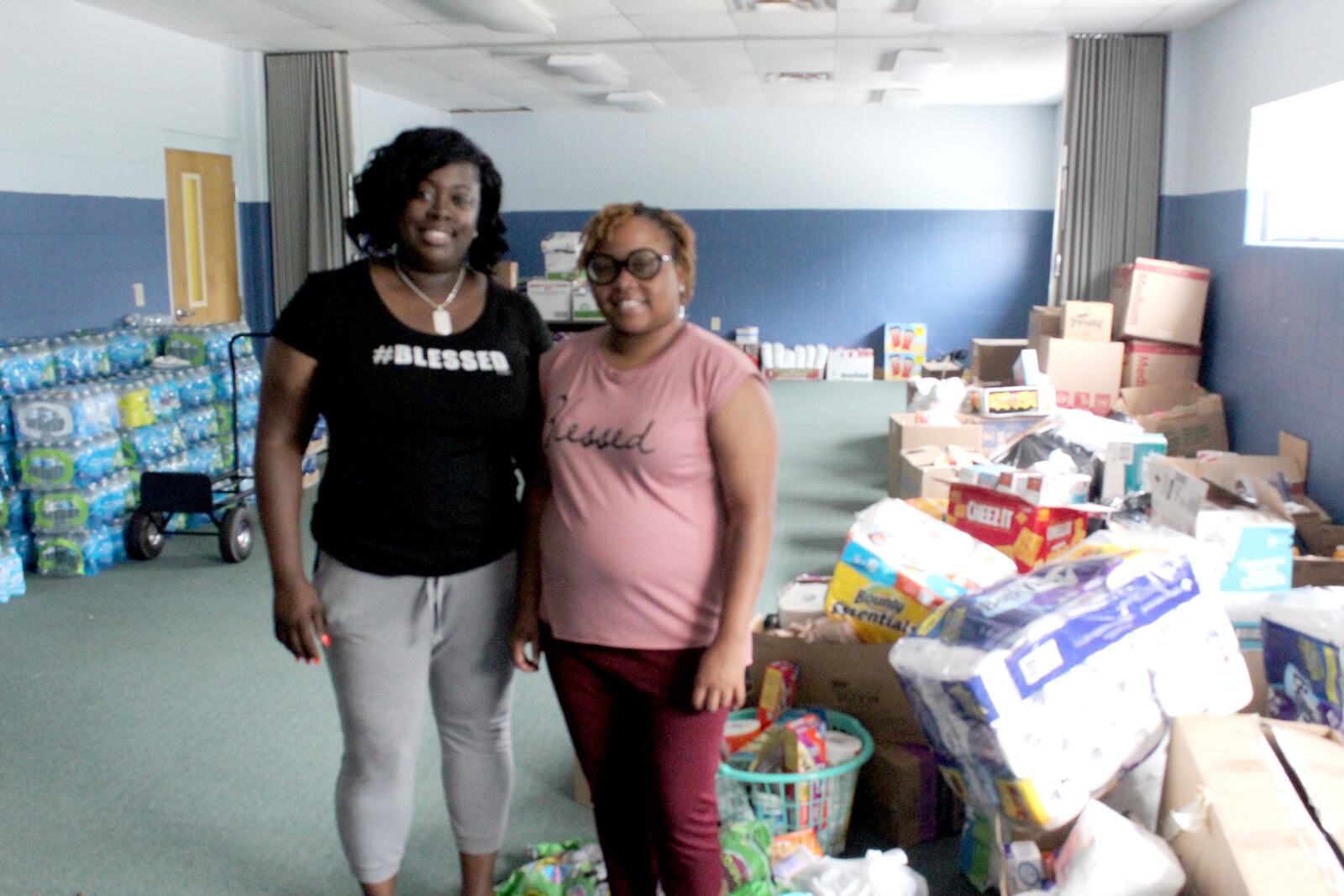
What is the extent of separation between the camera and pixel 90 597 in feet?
14.3

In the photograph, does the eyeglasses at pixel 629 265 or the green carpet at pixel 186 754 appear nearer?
the eyeglasses at pixel 629 265

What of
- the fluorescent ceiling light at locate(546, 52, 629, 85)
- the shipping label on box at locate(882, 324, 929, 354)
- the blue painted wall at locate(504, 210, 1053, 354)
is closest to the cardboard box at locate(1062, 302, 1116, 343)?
the fluorescent ceiling light at locate(546, 52, 629, 85)

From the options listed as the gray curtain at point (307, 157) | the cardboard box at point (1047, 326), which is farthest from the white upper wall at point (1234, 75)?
the gray curtain at point (307, 157)

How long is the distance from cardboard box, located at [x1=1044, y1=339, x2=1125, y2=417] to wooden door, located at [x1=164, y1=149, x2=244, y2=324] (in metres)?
4.82

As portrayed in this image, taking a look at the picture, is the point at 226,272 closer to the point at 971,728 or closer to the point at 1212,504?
the point at 1212,504

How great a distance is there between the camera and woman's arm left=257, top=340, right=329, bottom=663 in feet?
5.72

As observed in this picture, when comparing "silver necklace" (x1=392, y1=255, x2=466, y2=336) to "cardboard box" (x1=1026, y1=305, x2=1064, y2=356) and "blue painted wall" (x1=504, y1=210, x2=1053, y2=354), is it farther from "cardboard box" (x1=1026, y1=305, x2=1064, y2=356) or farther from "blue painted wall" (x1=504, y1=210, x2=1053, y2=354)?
"blue painted wall" (x1=504, y1=210, x2=1053, y2=354)

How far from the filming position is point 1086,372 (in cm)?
617

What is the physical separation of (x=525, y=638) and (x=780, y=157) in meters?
9.55

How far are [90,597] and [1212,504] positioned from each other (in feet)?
12.9

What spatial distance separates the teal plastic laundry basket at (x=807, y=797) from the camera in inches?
90.9

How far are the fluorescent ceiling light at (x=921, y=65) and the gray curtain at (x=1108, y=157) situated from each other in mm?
922

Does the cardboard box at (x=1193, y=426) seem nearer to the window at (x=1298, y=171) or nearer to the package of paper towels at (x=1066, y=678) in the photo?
the window at (x=1298, y=171)

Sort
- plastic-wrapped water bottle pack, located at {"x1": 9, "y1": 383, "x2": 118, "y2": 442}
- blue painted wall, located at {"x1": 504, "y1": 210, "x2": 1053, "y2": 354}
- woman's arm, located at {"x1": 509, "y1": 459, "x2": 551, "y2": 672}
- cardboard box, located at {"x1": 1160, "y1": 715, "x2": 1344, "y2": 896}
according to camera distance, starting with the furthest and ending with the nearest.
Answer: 1. blue painted wall, located at {"x1": 504, "y1": 210, "x2": 1053, "y2": 354}
2. plastic-wrapped water bottle pack, located at {"x1": 9, "y1": 383, "x2": 118, "y2": 442}
3. woman's arm, located at {"x1": 509, "y1": 459, "x2": 551, "y2": 672}
4. cardboard box, located at {"x1": 1160, "y1": 715, "x2": 1344, "y2": 896}
